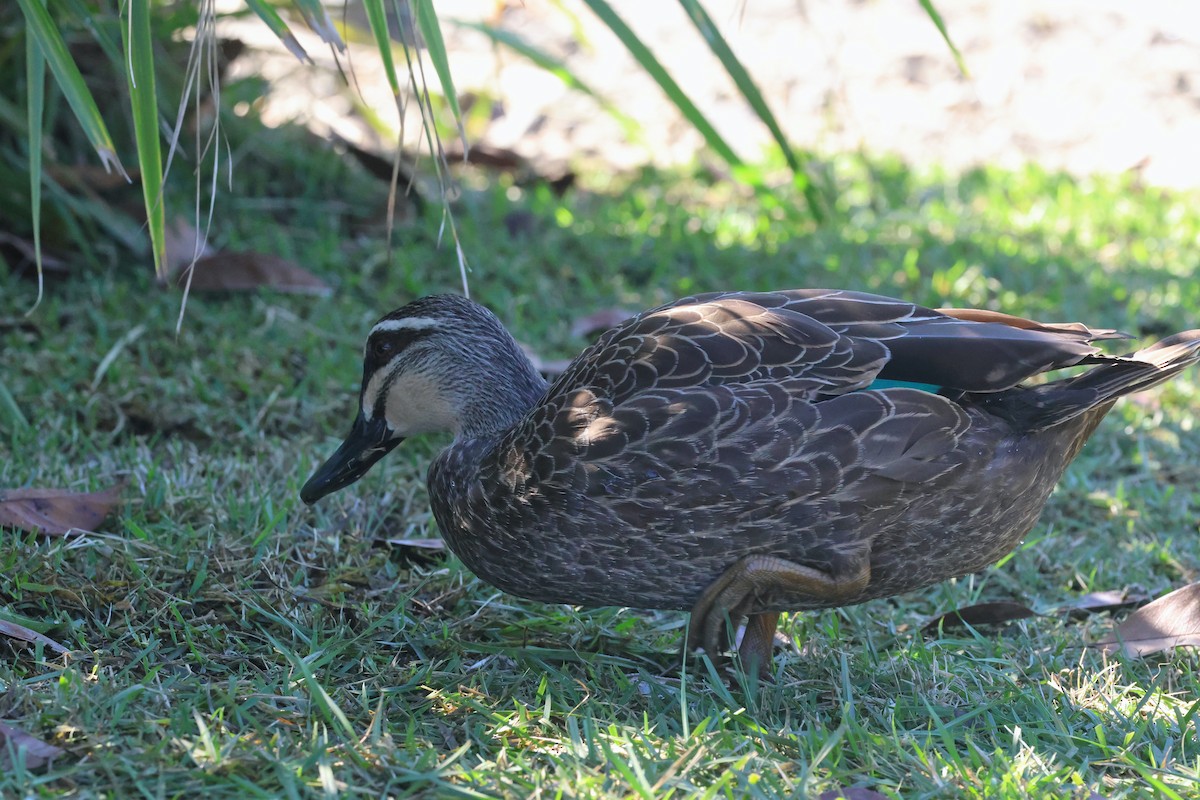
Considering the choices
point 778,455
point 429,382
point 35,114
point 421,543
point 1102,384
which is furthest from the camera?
point 421,543

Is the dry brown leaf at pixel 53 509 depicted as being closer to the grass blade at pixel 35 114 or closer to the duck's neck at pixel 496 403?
the grass blade at pixel 35 114

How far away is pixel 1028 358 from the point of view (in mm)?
2693

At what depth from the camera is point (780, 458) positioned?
8.68 ft

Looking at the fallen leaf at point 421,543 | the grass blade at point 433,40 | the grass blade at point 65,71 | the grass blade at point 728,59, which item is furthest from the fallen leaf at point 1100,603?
the grass blade at point 65,71

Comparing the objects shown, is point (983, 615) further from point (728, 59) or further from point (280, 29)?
point (280, 29)

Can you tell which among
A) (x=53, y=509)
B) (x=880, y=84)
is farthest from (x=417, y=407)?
(x=880, y=84)

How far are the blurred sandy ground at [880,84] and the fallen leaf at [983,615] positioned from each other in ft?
12.3

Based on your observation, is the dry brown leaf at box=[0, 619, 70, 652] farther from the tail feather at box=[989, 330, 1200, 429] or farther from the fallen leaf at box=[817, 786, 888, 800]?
the tail feather at box=[989, 330, 1200, 429]

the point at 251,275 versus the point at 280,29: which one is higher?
the point at 280,29

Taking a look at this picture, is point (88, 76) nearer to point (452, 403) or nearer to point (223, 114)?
point (223, 114)

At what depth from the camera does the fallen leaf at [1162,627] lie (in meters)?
3.02

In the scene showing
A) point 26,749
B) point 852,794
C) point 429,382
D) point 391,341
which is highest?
point 391,341

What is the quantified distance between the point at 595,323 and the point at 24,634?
2.48 metres

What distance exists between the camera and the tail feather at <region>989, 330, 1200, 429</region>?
274 cm
